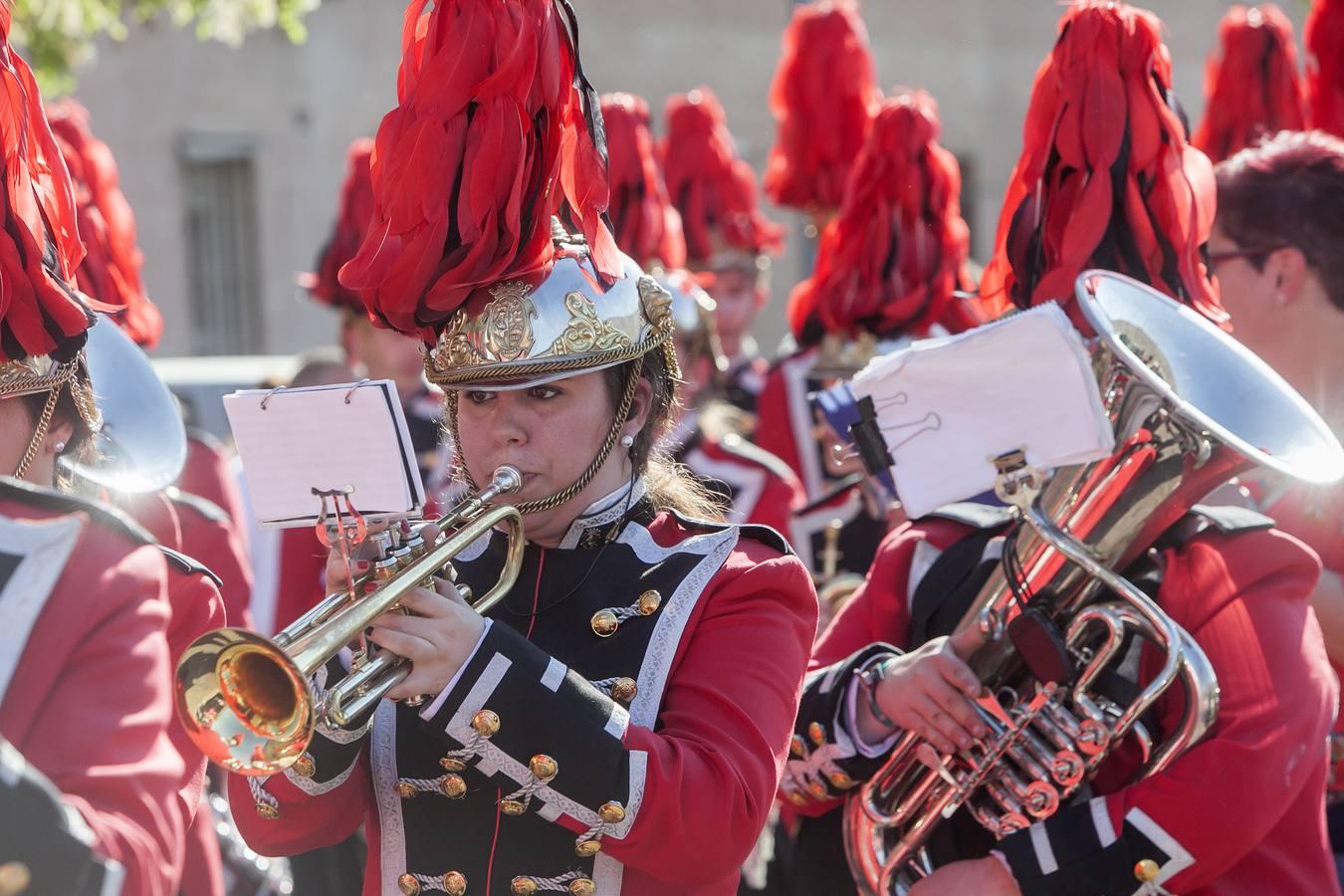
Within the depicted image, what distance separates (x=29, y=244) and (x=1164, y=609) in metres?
1.92

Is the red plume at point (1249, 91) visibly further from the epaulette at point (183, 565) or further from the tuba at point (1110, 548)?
the epaulette at point (183, 565)

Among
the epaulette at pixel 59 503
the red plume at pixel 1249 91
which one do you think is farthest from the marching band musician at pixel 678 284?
the epaulette at pixel 59 503

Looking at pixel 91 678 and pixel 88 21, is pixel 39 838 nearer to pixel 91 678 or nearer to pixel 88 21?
pixel 91 678

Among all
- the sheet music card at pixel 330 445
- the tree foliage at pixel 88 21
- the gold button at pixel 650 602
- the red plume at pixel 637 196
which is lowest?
the tree foliage at pixel 88 21

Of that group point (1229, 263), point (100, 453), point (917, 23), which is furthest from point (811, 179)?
point (917, 23)

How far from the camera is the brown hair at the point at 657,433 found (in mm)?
2789

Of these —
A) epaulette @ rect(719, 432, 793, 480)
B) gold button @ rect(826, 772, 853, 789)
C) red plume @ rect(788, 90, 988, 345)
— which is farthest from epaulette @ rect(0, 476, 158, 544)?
red plume @ rect(788, 90, 988, 345)

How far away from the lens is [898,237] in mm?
5980

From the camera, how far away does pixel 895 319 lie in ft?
19.4

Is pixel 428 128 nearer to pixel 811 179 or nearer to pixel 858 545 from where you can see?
pixel 858 545

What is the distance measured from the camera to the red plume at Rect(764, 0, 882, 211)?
8141 millimetres

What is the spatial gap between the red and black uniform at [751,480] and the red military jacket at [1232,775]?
2.49 metres

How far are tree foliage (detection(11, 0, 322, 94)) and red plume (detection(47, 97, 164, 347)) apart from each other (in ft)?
11.3

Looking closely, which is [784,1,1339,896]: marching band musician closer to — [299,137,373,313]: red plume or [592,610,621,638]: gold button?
[592,610,621,638]: gold button
